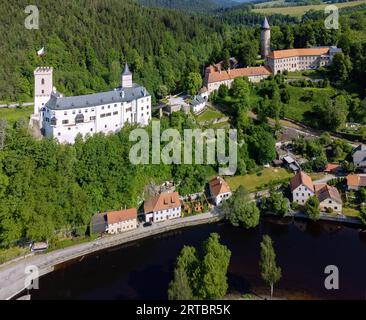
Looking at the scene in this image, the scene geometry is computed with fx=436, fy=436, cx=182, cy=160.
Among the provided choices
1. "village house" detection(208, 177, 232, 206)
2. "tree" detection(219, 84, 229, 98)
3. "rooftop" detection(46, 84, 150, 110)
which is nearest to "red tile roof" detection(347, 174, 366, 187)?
"village house" detection(208, 177, 232, 206)

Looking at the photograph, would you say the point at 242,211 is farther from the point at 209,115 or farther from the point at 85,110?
the point at 85,110

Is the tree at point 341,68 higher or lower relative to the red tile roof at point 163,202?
higher

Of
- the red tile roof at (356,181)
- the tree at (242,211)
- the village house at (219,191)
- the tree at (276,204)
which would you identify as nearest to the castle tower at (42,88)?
the village house at (219,191)

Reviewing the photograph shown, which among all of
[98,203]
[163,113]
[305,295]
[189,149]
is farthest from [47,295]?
[163,113]

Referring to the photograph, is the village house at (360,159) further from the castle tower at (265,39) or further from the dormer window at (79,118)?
the dormer window at (79,118)

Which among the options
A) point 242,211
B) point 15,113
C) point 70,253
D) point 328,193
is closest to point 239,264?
point 242,211
